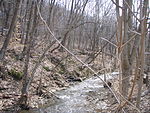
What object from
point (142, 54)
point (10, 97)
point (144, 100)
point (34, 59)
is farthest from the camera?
point (34, 59)

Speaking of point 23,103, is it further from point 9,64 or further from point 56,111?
point 9,64

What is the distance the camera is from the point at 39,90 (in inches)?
380

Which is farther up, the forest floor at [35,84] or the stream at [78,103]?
the forest floor at [35,84]

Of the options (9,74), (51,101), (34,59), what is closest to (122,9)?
(51,101)

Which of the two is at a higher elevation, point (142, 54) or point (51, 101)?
point (142, 54)

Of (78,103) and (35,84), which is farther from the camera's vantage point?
(35,84)

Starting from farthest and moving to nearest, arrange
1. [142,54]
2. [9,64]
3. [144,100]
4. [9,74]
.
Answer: [9,64], [9,74], [144,100], [142,54]

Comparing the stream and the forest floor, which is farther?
the stream

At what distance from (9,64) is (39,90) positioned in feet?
8.75

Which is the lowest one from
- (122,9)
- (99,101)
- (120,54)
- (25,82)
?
(99,101)

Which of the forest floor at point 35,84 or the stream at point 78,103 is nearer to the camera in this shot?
the forest floor at point 35,84

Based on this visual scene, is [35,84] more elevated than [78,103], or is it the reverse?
[35,84]

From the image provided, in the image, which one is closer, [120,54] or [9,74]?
[120,54]

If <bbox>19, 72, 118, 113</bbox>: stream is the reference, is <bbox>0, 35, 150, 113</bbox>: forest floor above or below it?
above
